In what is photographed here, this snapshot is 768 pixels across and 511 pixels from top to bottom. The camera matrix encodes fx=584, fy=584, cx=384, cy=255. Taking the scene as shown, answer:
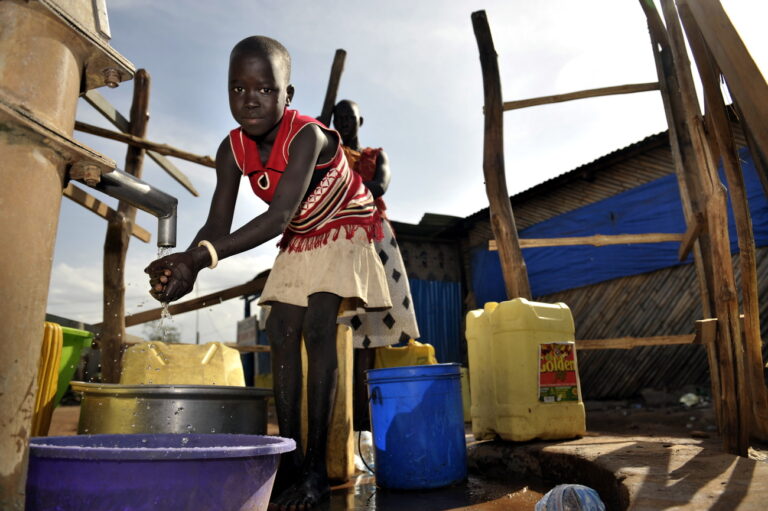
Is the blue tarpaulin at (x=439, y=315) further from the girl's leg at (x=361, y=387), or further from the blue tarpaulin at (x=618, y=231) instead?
the girl's leg at (x=361, y=387)

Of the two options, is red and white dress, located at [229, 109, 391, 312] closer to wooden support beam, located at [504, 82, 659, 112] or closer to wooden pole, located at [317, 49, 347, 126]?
wooden support beam, located at [504, 82, 659, 112]

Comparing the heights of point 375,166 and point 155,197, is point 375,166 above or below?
above

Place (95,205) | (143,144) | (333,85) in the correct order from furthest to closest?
(333,85)
(143,144)
(95,205)

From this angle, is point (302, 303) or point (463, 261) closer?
point (302, 303)

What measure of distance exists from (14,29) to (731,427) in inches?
119

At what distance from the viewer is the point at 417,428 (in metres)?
2.52

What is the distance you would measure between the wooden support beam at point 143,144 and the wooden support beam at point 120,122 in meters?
0.20

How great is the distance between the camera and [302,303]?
250 centimetres

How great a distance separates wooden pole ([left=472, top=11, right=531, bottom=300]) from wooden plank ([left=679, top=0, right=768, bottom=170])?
2727 mm

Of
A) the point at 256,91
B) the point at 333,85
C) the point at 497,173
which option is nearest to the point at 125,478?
the point at 256,91

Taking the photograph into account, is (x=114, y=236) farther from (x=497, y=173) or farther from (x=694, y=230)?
(x=694, y=230)

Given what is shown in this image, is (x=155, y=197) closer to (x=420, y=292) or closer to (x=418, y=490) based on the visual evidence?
(x=418, y=490)

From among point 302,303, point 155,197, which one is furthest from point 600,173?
point 155,197

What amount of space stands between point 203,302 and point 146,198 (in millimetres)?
4053
